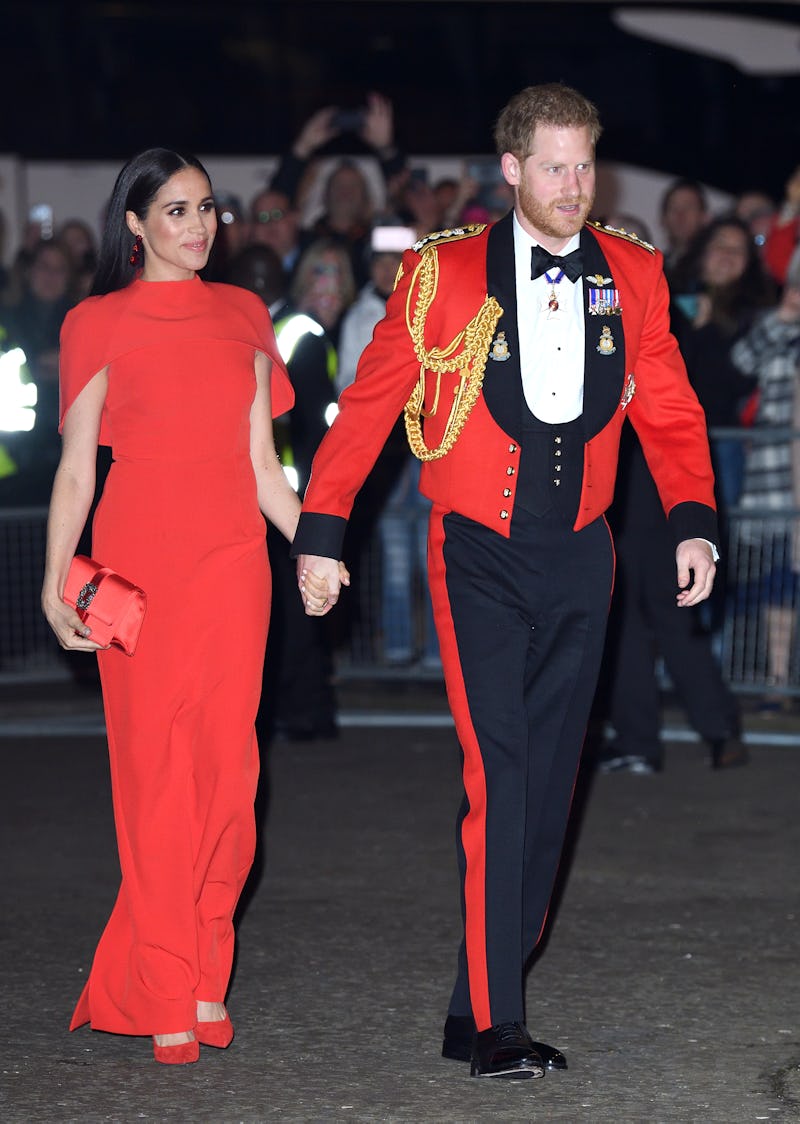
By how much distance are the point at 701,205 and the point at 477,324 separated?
24.2ft

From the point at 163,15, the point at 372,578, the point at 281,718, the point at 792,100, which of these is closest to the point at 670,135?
the point at 792,100

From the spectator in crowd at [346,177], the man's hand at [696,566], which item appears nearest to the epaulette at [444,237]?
the man's hand at [696,566]

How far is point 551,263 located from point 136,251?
1094 mm

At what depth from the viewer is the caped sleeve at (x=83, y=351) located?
4.89 m

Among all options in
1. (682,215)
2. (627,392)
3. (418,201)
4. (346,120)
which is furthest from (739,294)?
(627,392)

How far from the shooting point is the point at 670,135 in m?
18.0

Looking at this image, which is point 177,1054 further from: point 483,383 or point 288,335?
point 288,335

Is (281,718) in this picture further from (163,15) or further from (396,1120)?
(163,15)

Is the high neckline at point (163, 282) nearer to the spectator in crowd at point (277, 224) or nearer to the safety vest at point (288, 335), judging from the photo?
the safety vest at point (288, 335)

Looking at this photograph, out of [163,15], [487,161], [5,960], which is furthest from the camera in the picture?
[163,15]

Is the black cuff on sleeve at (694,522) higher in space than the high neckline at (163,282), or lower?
lower

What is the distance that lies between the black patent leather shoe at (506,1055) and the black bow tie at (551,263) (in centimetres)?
172

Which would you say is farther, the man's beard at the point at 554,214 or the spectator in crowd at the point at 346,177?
the spectator in crowd at the point at 346,177

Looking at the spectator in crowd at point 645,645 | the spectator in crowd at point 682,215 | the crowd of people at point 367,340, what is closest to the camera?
the spectator in crowd at point 645,645
